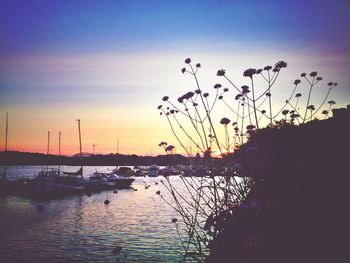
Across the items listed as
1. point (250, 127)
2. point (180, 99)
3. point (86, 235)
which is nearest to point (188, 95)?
point (180, 99)

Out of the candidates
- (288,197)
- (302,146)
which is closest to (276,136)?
(302,146)

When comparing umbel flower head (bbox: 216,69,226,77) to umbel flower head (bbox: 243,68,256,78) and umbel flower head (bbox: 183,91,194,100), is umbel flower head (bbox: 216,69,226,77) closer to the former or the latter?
umbel flower head (bbox: 243,68,256,78)

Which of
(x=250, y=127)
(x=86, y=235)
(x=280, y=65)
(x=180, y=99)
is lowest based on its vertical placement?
(x=86, y=235)

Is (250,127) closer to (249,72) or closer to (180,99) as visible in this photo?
(249,72)

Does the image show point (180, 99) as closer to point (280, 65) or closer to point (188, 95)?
point (188, 95)

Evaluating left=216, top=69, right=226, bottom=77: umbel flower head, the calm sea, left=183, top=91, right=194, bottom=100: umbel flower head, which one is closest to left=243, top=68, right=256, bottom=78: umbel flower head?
left=216, top=69, right=226, bottom=77: umbel flower head

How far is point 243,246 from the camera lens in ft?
12.8

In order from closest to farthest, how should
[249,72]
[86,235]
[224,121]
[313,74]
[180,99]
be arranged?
[249,72] → [224,121] → [180,99] → [313,74] → [86,235]

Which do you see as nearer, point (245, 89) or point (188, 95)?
point (188, 95)

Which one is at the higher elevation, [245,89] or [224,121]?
[245,89]

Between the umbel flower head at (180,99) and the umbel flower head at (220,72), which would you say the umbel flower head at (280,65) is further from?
the umbel flower head at (180,99)

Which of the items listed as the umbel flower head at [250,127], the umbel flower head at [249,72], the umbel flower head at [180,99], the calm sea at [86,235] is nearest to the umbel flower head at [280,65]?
the umbel flower head at [249,72]

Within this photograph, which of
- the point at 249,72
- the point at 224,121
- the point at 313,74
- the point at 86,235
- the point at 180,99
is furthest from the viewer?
the point at 86,235

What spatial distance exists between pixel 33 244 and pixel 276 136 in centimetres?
1779
